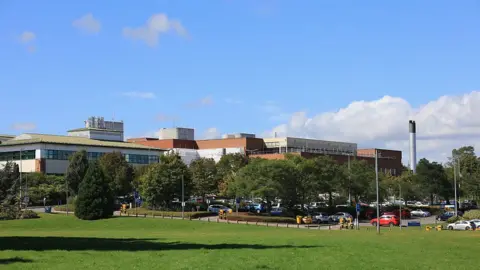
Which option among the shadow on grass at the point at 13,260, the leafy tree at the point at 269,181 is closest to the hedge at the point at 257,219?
the leafy tree at the point at 269,181

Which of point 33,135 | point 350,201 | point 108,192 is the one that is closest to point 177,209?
point 108,192

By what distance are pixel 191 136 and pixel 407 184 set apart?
74.6 metres

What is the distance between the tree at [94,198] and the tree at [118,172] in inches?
896

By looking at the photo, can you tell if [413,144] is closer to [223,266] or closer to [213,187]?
[213,187]

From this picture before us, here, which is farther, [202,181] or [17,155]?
[17,155]

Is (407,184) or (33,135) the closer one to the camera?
(407,184)

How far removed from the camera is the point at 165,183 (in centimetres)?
8381

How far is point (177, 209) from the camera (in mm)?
86375

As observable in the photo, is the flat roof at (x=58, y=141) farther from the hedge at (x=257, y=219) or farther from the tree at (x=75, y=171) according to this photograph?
the hedge at (x=257, y=219)

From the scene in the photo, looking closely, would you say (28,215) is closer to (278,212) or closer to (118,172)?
(118,172)

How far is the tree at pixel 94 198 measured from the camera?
244 feet

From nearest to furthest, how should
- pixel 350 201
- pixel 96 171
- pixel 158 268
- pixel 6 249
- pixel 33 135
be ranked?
pixel 158 268 < pixel 6 249 < pixel 96 171 < pixel 350 201 < pixel 33 135

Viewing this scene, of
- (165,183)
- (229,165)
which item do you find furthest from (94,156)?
(165,183)

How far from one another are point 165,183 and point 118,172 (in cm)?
2179
